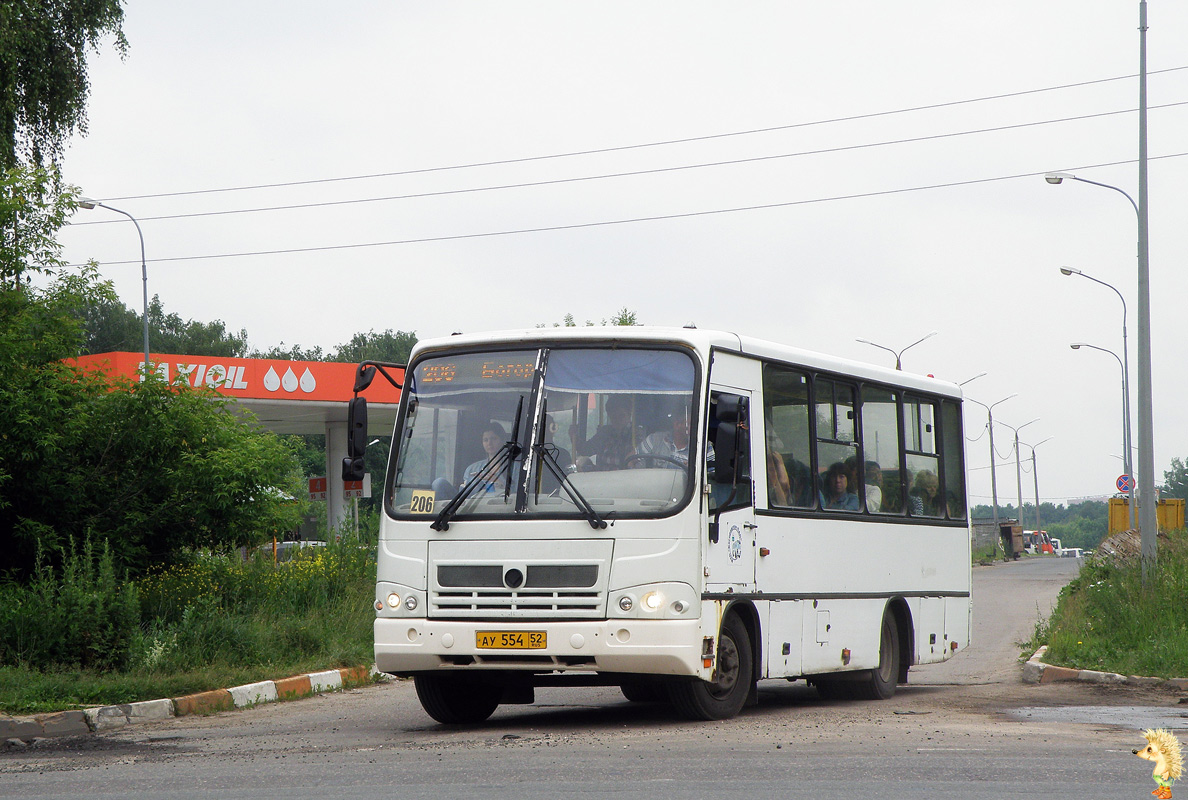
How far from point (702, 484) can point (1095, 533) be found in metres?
157

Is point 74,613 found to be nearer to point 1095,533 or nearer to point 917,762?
point 917,762

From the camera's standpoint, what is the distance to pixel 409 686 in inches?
606

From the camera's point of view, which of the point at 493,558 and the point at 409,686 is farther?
the point at 409,686

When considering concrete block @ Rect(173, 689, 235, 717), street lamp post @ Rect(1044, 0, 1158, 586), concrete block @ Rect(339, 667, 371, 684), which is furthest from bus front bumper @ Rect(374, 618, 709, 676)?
street lamp post @ Rect(1044, 0, 1158, 586)

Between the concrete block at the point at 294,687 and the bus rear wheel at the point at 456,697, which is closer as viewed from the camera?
the bus rear wheel at the point at 456,697

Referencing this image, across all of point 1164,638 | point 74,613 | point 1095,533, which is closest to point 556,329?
point 74,613

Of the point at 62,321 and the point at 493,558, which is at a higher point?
the point at 62,321

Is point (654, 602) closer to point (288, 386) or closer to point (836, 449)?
point (836, 449)

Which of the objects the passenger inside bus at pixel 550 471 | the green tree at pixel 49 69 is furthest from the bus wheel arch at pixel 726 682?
the green tree at pixel 49 69

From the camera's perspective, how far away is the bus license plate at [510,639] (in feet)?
31.4

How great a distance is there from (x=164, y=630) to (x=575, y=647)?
5998mm

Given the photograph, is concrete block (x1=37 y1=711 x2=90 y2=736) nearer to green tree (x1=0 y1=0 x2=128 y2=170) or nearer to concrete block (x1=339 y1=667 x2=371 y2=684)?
concrete block (x1=339 y1=667 x2=371 y2=684)

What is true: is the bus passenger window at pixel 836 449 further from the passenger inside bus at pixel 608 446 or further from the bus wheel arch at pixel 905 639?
the passenger inside bus at pixel 608 446

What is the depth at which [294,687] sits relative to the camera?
13.9m
